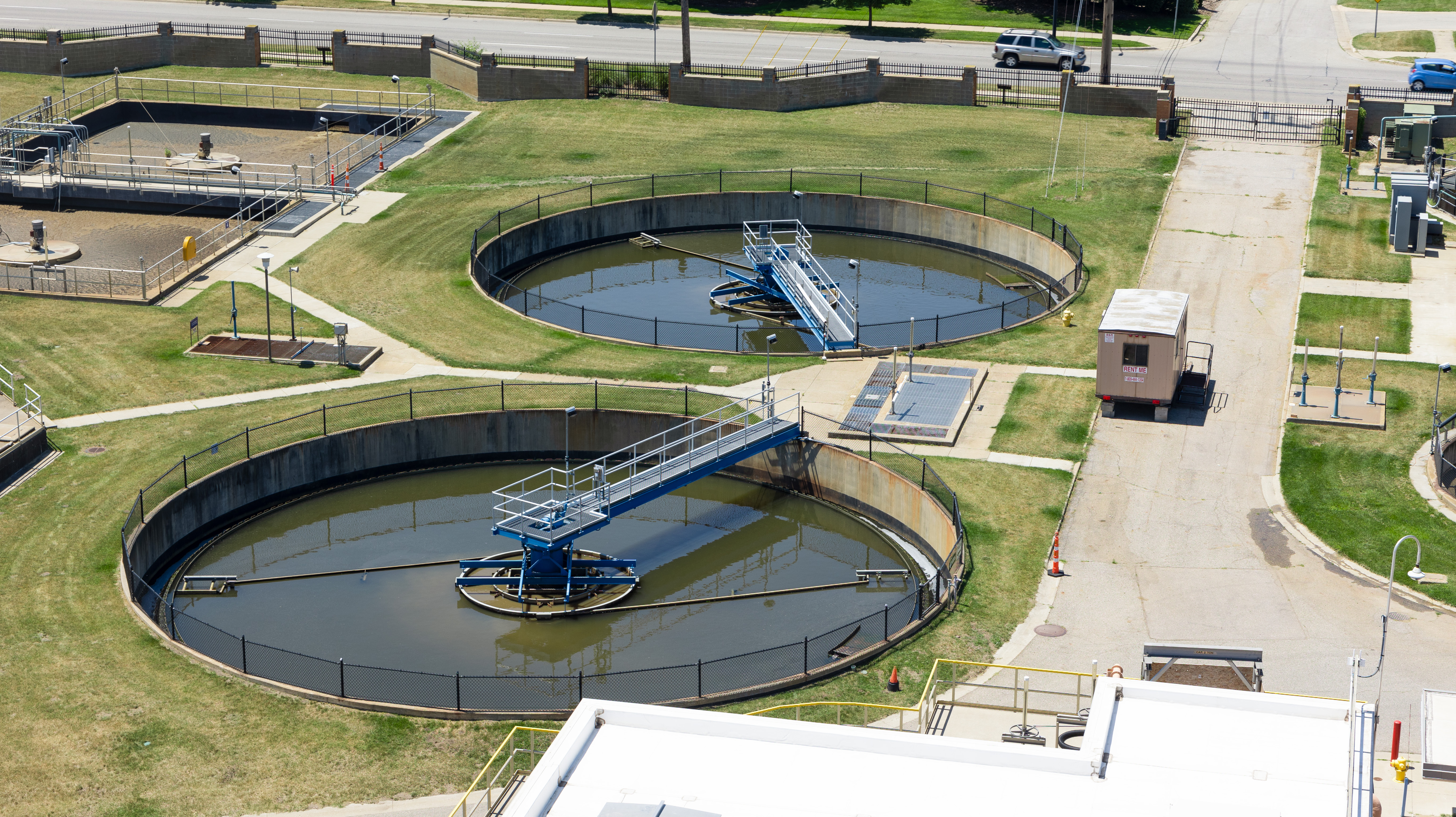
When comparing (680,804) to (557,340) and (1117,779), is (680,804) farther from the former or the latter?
(557,340)

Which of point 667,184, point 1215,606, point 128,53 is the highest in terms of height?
point 128,53

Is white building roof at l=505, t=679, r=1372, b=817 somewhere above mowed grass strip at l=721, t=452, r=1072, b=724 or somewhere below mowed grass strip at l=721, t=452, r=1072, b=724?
above

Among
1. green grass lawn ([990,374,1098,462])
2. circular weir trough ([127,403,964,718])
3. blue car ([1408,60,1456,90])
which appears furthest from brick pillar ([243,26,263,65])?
blue car ([1408,60,1456,90])

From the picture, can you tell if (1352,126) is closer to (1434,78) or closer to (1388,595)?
(1434,78)

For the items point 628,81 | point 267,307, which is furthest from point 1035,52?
point 267,307

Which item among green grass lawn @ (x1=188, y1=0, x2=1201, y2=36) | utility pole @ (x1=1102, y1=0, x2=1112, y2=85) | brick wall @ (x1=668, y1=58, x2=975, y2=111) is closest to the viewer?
utility pole @ (x1=1102, y1=0, x2=1112, y2=85)

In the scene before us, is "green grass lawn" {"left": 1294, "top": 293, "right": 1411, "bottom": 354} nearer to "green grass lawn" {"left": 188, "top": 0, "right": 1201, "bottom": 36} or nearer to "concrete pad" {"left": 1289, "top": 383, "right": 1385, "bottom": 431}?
"concrete pad" {"left": 1289, "top": 383, "right": 1385, "bottom": 431}
